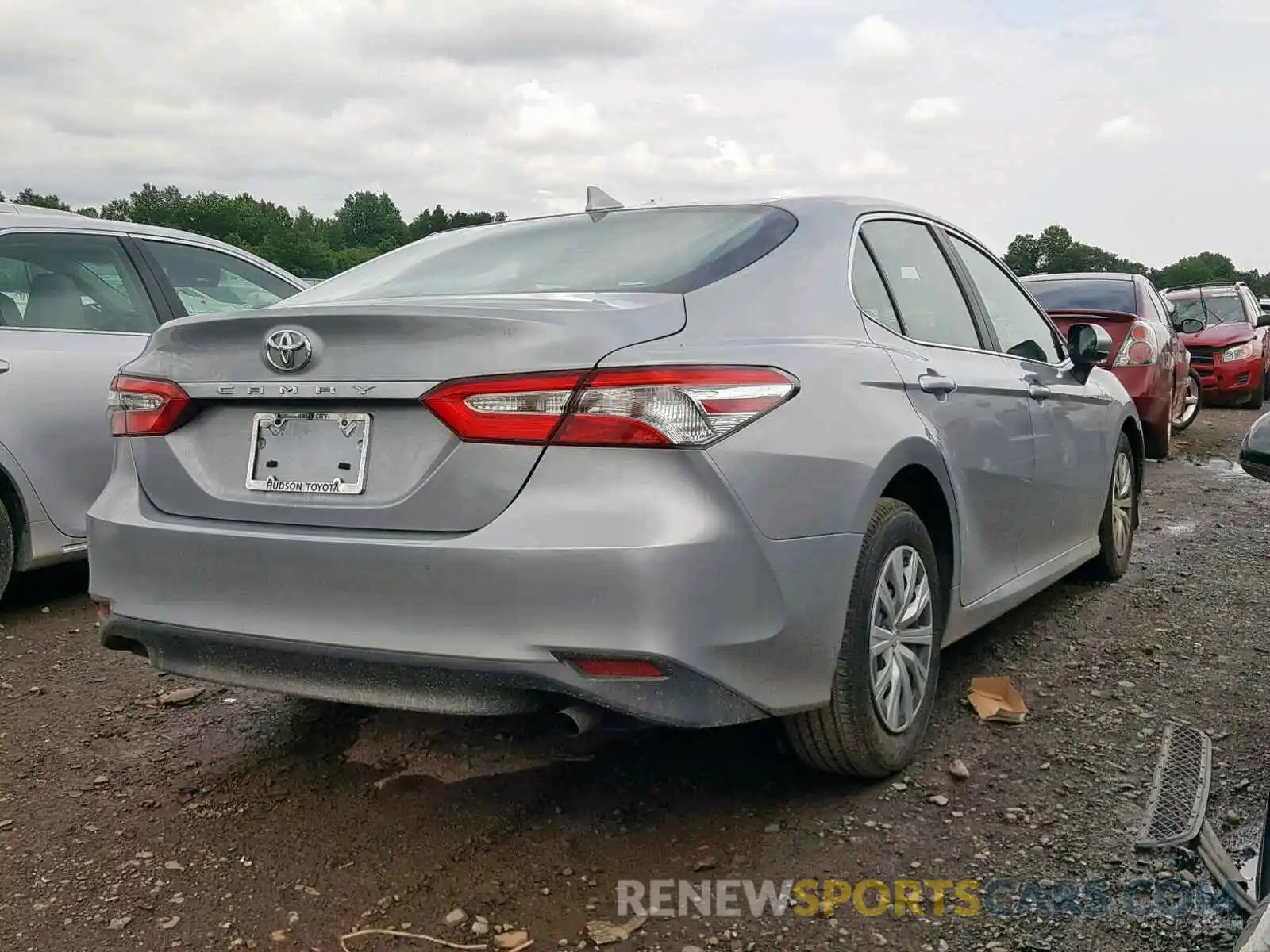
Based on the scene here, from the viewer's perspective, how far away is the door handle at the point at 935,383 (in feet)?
10.5

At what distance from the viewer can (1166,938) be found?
7.65ft

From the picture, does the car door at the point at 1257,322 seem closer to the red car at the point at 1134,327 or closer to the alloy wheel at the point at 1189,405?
the alloy wheel at the point at 1189,405

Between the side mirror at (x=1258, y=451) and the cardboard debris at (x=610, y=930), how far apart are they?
62.0 inches

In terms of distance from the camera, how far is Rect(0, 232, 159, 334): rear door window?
4770 mm

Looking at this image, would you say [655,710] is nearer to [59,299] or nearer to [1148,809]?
[1148,809]

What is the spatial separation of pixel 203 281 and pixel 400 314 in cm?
355

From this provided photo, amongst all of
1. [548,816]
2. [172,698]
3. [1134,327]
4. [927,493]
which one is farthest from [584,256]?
[1134,327]

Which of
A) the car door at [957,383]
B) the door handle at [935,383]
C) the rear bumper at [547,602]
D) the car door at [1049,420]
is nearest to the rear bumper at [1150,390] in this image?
the car door at [1049,420]

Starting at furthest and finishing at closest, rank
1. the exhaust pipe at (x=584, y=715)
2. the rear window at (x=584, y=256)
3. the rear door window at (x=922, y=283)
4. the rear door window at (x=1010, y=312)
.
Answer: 1. the rear door window at (x=1010, y=312)
2. the rear door window at (x=922, y=283)
3. the rear window at (x=584, y=256)
4. the exhaust pipe at (x=584, y=715)

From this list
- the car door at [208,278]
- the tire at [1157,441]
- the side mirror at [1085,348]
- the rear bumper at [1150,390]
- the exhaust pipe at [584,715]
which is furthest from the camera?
the tire at [1157,441]

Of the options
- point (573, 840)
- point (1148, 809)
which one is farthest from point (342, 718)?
point (1148, 809)

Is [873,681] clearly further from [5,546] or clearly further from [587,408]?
[5,546]

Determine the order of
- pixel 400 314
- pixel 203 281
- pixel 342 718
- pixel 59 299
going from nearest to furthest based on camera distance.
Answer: pixel 400 314, pixel 342 718, pixel 59 299, pixel 203 281

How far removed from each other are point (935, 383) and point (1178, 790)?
1222 mm
